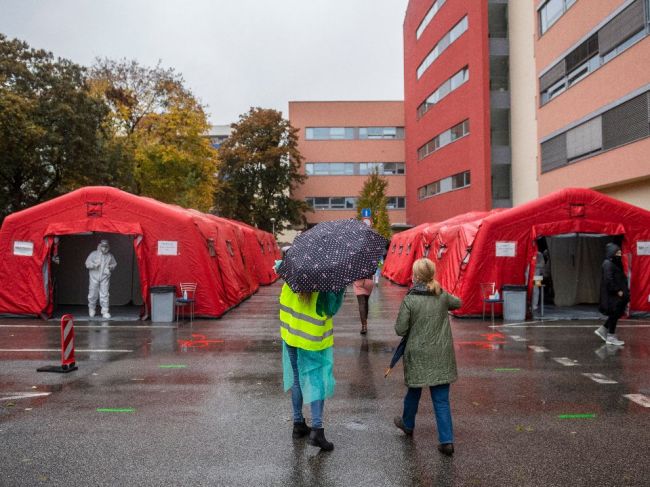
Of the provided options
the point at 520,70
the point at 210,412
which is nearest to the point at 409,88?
the point at 520,70

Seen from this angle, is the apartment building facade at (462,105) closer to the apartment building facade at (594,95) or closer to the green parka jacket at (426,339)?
the apartment building facade at (594,95)

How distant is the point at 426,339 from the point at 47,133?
24.1m

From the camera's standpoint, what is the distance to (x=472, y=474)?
434 centimetres

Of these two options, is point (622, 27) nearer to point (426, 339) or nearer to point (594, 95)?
point (594, 95)

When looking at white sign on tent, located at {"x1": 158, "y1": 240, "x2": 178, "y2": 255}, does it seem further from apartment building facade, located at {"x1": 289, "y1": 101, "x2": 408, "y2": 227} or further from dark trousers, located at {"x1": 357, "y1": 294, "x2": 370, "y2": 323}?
apartment building facade, located at {"x1": 289, "y1": 101, "x2": 408, "y2": 227}

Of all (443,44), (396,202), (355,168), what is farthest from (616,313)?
(355,168)

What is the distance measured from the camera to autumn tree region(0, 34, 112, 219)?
79.2 ft

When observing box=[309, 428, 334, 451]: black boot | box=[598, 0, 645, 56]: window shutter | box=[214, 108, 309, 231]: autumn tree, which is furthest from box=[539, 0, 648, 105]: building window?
box=[214, 108, 309, 231]: autumn tree

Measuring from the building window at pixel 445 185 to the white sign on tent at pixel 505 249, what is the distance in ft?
66.3

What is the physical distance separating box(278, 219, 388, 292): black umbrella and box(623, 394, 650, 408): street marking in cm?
384

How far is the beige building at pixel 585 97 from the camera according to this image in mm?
18219

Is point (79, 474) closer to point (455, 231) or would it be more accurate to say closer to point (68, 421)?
point (68, 421)

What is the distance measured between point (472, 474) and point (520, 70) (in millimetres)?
29932

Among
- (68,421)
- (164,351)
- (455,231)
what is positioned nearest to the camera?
(68,421)
